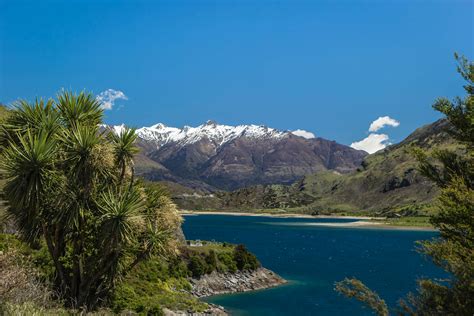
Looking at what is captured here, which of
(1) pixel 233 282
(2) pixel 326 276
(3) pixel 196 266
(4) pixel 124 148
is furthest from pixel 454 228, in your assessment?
(2) pixel 326 276

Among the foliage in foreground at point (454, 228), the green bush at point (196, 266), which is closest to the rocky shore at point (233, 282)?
the green bush at point (196, 266)

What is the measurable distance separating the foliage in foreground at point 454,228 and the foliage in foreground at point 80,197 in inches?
427

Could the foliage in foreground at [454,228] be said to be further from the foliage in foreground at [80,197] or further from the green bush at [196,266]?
the green bush at [196,266]

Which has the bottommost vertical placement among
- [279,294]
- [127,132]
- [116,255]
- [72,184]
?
[279,294]

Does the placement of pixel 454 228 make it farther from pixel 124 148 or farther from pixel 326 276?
pixel 326 276

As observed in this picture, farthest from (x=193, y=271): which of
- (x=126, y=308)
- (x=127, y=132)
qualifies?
(x=127, y=132)

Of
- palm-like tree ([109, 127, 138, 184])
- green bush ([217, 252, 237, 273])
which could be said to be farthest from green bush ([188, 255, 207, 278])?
palm-like tree ([109, 127, 138, 184])

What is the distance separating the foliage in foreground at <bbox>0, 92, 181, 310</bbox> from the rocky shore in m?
27.0

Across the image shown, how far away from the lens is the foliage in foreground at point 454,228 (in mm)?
16625

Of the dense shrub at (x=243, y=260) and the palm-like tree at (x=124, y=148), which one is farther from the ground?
the palm-like tree at (x=124, y=148)

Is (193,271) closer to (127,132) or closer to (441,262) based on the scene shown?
(127,132)

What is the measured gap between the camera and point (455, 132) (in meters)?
21.8

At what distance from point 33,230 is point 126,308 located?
9615mm

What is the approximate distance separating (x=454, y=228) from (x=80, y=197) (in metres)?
17.8
